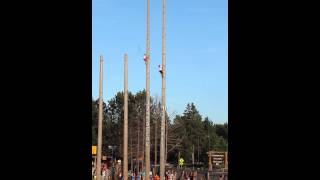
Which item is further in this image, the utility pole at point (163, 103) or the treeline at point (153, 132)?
the treeline at point (153, 132)

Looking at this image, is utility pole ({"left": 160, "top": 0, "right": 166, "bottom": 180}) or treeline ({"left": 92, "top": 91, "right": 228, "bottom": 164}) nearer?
utility pole ({"left": 160, "top": 0, "right": 166, "bottom": 180})

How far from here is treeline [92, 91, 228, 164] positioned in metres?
70.8

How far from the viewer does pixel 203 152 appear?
10369cm

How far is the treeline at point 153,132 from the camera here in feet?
232

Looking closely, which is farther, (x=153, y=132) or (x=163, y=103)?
(x=153, y=132)

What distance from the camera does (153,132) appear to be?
255ft
